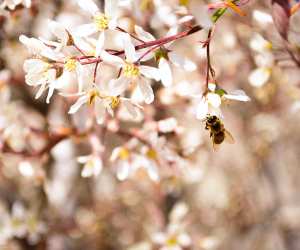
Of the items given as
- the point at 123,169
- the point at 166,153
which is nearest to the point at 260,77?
the point at 166,153

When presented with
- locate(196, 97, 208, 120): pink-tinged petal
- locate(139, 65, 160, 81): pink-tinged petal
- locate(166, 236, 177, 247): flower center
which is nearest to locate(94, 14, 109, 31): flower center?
locate(139, 65, 160, 81): pink-tinged petal

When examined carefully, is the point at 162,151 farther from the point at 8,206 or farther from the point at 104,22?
the point at 8,206

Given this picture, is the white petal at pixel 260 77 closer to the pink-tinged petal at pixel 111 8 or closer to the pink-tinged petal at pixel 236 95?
the pink-tinged petal at pixel 236 95

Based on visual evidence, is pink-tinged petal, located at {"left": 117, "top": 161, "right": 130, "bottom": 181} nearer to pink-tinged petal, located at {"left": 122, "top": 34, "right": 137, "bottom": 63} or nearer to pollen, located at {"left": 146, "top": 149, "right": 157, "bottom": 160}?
pollen, located at {"left": 146, "top": 149, "right": 157, "bottom": 160}

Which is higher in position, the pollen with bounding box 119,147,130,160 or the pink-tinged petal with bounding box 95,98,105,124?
the pink-tinged petal with bounding box 95,98,105,124

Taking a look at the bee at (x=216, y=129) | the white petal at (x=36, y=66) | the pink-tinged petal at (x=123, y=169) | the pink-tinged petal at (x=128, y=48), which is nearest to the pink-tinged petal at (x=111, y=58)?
the pink-tinged petal at (x=128, y=48)

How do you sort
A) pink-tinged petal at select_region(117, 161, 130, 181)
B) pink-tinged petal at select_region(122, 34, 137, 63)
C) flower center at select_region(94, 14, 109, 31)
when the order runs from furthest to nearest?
1. pink-tinged petal at select_region(117, 161, 130, 181)
2. flower center at select_region(94, 14, 109, 31)
3. pink-tinged petal at select_region(122, 34, 137, 63)
